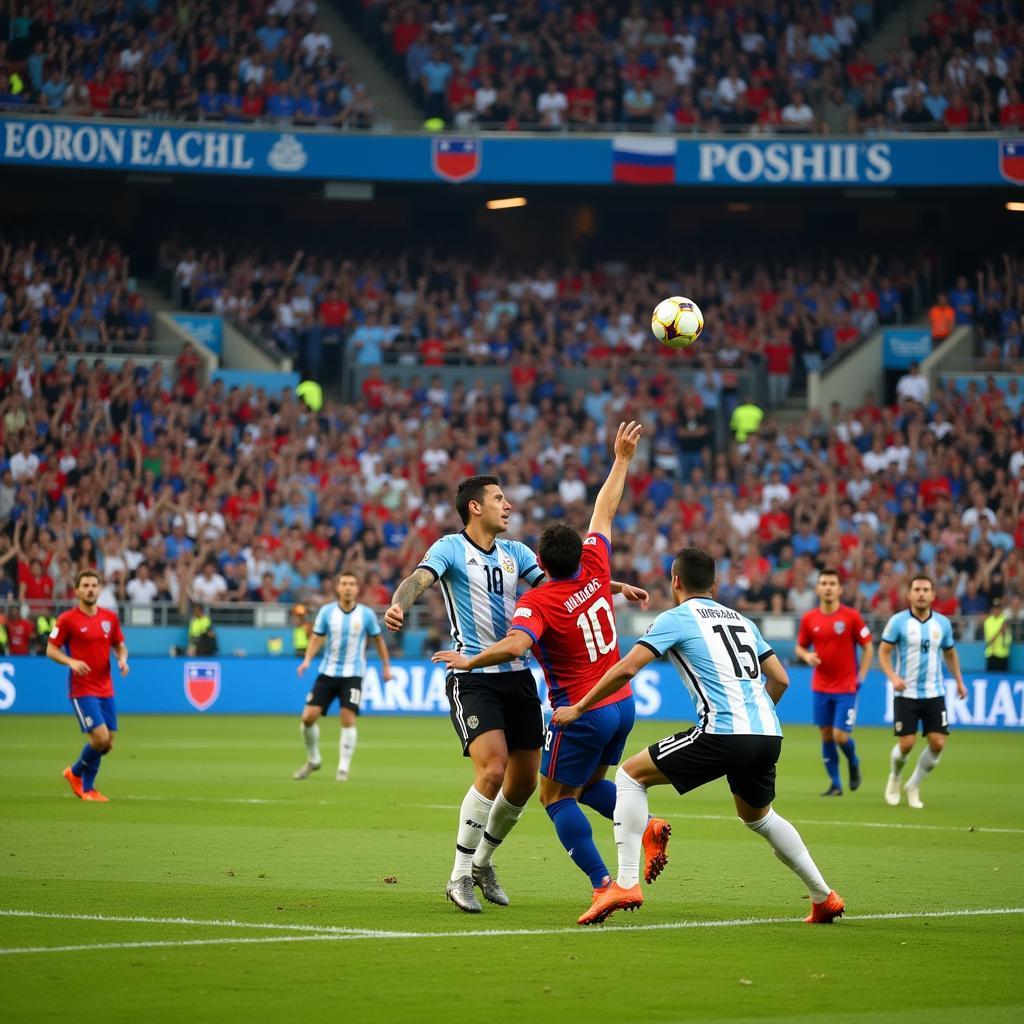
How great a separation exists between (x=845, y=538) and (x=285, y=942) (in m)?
24.5

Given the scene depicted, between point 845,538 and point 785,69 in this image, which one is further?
point 785,69

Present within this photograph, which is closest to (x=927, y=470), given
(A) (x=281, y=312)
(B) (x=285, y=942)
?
(A) (x=281, y=312)

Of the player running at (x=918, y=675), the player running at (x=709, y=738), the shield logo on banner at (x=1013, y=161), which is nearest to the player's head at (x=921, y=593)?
the player running at (x=918, y=675)

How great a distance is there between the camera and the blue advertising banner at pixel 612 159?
3781cm

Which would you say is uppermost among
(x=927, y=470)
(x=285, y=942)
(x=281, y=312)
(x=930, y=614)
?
(x=281, y=312)

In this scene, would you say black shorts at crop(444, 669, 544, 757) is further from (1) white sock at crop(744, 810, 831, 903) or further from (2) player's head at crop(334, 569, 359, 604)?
(2) player's head at crop(334, 569, 359, 604)

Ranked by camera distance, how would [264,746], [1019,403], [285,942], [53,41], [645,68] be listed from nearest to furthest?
1. [285,942]
2. [264,746]
3. [1019,403]
4. [53,41]
5. [645,68]

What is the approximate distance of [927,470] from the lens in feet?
110

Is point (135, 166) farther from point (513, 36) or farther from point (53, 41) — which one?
point (513, 36)

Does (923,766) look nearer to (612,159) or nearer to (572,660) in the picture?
(572,660)

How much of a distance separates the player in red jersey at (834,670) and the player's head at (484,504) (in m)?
8.45

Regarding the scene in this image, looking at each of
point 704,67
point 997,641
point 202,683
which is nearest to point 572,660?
point 997,641

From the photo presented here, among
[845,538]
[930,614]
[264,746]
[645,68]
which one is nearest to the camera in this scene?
[930,614]

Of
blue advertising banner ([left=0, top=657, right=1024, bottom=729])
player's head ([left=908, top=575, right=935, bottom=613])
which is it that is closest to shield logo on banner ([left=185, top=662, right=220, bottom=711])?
blue advertising banner ([left=0, top=657, right=1024, bottom=729])
